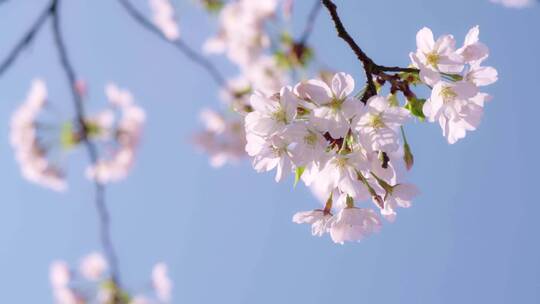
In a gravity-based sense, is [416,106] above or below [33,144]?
below

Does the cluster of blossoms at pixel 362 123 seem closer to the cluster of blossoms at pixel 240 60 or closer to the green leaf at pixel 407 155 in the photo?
the green leaf at pixel 407 155

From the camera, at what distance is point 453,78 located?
1455 mm

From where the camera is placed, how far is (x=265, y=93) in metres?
1.48

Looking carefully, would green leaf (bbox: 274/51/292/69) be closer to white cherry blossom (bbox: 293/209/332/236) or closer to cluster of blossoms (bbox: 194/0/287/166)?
cluster of blossoms (bbox: 194/0/287/166)

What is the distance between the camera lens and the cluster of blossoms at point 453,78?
4.50 ft

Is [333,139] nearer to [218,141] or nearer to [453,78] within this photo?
[453,78]

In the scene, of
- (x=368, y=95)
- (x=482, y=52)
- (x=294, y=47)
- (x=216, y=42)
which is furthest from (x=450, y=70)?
(x=216, y=42)

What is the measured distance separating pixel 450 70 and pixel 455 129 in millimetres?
160

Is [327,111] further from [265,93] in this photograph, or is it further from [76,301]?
[76,301]

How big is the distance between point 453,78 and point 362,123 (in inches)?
11.9

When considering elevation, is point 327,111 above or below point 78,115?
below

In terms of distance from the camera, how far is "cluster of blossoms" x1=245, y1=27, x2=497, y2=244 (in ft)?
4.40

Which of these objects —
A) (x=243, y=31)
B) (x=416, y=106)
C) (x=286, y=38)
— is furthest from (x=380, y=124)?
(x=243, y=31)

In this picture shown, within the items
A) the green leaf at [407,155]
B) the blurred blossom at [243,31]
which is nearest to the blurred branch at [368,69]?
the green leaf at [407,155]
